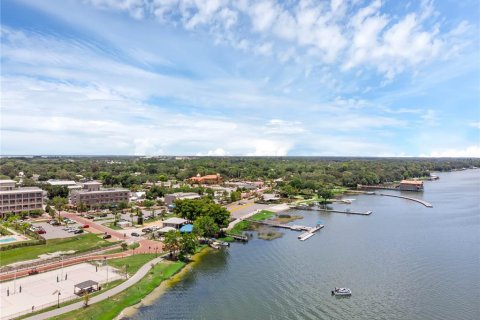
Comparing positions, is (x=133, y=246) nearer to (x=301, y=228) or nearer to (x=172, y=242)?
(x=172, y=242)

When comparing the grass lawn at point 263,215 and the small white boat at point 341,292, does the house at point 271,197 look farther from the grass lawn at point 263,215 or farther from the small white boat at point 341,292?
the small white boat at point 341,292

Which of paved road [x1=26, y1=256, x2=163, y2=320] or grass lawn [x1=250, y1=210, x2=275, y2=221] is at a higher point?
A: grass lawn [x1=250, y1=210, x2=275, y2=221]

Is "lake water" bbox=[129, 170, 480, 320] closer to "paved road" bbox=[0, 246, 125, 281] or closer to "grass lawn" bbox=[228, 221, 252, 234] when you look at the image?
"grass lawn" bbox=[228, 221, 252, 234]

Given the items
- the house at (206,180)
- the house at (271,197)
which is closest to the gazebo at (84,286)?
the house at (271,197)

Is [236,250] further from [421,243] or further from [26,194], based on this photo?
[26,194]

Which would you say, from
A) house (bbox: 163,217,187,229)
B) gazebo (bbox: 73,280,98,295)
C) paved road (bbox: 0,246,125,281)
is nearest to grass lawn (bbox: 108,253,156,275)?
paved road (bbox: 0,246,125,281)
